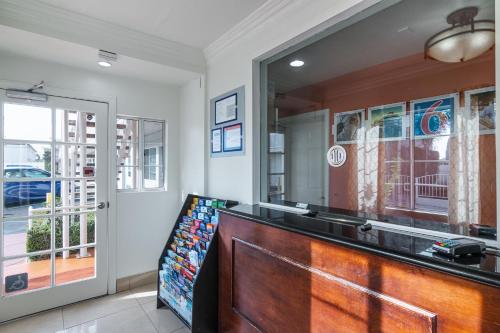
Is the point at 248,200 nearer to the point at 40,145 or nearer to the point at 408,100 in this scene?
the point at 408,100

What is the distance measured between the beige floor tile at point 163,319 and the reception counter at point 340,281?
1.69 ft

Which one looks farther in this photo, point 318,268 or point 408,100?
point 408,100

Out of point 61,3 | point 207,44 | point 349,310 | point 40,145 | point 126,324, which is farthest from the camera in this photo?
point 207,44

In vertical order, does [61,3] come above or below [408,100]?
above

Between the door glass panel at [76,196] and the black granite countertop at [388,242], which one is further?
the door glass panel at [76,196]

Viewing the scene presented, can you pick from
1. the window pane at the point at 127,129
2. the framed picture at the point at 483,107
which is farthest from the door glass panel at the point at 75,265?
the framed picture at the point at 483,107

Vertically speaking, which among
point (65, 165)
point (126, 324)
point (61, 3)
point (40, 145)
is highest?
point (61, 3)

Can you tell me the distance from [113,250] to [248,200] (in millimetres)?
1670

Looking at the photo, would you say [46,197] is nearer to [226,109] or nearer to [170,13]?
[226,109]

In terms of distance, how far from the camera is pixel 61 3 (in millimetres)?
1996

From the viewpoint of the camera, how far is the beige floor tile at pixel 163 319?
2213 millimetres

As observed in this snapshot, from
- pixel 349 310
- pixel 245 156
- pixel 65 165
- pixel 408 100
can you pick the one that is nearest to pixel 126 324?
pixel 65 165

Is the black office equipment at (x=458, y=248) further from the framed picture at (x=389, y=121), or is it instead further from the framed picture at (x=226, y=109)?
the framed picture at (x=226, y=109)

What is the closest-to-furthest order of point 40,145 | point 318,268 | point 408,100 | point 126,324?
point 318,268 < point 408,100 < point 126,324 < point 40,145
